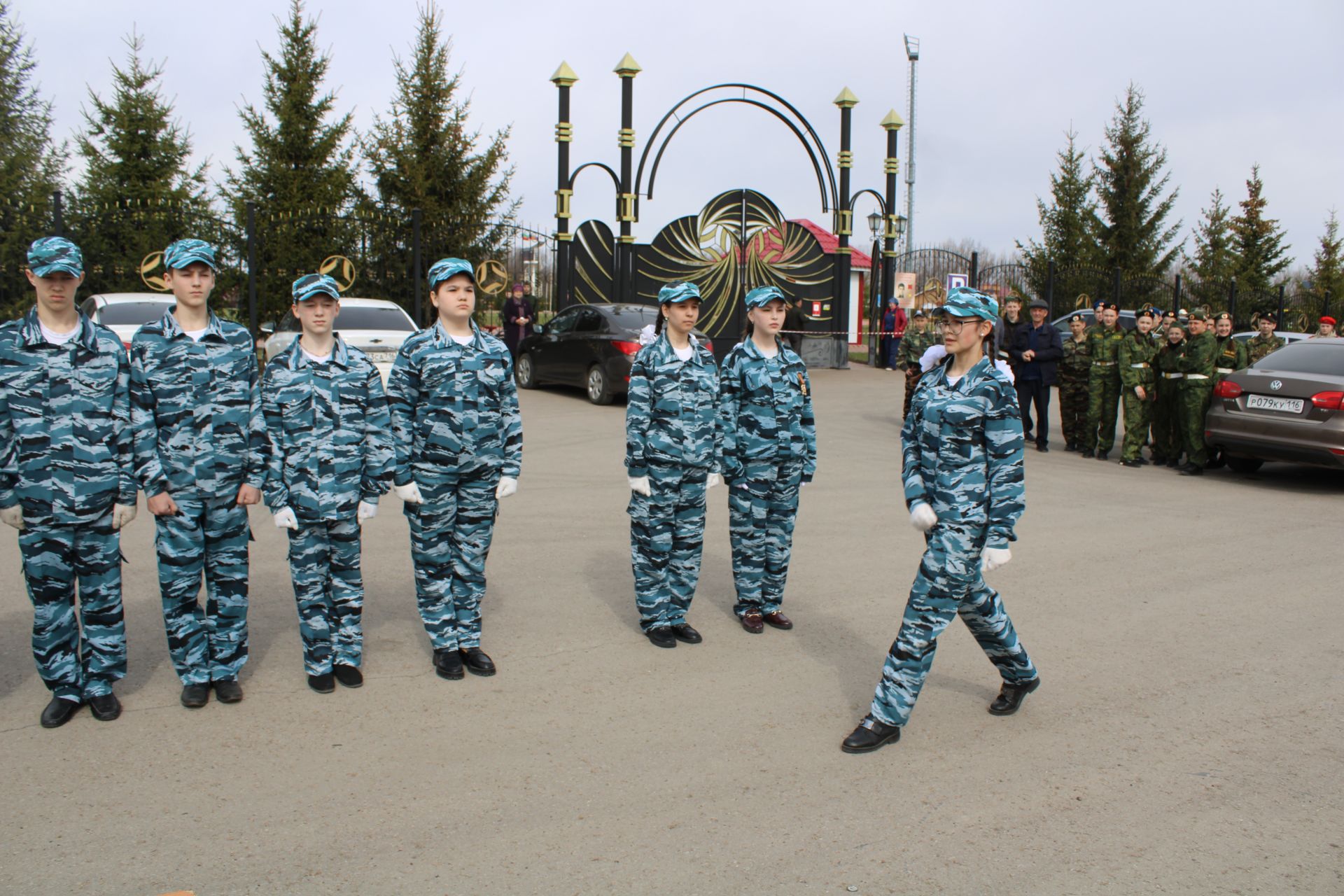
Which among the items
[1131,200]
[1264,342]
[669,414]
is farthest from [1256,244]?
[669,414]

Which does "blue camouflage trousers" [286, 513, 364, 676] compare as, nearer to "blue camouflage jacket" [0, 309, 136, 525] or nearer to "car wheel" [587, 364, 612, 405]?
"blue camouflage jacket" [0, 309, 136, 525]

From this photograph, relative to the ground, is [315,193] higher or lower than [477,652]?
→ higher

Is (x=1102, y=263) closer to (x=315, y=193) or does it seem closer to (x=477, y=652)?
(x=315, y=193)

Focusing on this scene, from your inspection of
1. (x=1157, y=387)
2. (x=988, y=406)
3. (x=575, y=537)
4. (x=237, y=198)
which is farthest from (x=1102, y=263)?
(x=988, y=406)

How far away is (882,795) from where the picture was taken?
12.8ft

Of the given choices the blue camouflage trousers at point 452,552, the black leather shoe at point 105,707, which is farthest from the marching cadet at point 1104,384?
the black leather shoe at point 105,707

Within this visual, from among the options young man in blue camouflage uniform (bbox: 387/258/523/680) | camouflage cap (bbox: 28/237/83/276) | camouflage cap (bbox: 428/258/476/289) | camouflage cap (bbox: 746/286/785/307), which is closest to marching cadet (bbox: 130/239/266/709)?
camouflage cap (bbox: 28/237/83/276)

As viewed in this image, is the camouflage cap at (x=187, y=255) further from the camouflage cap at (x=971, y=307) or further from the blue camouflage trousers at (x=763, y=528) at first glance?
the camouflage cap at (x=971, y=307)

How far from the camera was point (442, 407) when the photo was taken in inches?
196

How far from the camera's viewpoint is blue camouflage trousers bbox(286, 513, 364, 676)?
4848 millimetres

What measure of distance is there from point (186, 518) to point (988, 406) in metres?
3.38

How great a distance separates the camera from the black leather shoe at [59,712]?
4.43m

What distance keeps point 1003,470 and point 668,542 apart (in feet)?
6.48

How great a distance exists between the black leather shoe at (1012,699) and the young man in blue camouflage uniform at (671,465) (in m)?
1.64
